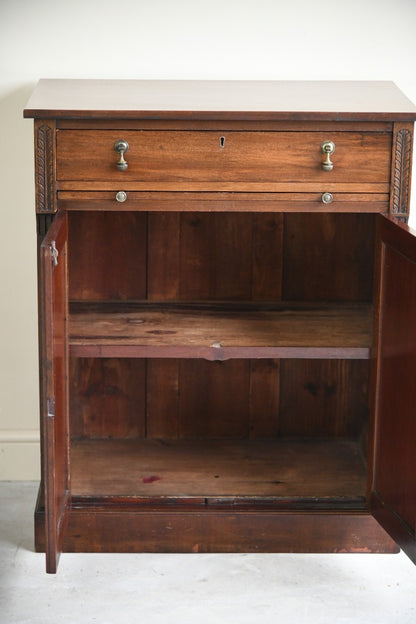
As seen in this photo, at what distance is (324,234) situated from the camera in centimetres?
293

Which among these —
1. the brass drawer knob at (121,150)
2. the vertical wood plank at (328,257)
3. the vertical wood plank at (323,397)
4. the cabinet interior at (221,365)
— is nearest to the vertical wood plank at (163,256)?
the cabinet interior at (221,365)

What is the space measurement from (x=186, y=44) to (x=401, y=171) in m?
0.82

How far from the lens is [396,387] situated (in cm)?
232

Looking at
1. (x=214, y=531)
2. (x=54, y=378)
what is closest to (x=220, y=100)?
(x=54, y=378)

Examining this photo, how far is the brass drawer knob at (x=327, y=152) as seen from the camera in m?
2.36

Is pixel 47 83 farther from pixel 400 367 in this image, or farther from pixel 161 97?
pixel 400 367

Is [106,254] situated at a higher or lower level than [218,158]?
lower

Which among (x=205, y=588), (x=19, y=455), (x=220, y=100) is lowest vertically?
(x=205, y=588)

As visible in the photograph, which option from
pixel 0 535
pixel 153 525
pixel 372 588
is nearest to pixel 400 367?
Result: pixel 372 588

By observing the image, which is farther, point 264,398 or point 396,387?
point 264,398

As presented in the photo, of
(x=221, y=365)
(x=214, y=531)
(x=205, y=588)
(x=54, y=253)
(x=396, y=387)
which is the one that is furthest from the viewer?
(x=221, y=365)

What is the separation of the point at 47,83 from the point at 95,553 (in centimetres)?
126

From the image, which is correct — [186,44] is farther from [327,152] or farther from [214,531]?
[214,531]

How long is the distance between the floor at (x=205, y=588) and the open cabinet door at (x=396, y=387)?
0.18 m
